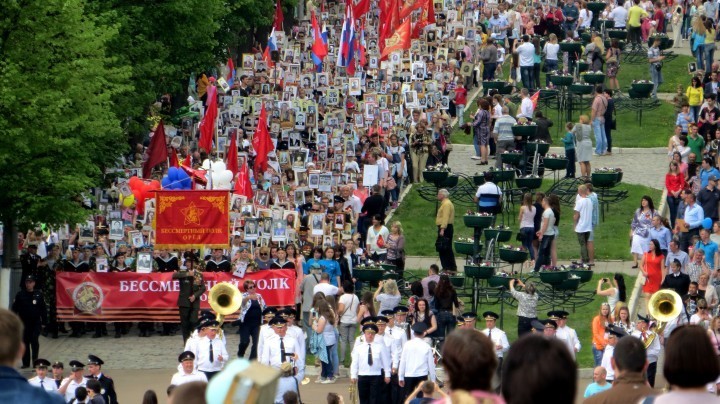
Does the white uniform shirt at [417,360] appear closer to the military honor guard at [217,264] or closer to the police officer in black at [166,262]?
the military honor guard at [217,264]

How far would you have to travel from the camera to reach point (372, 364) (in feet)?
78.6

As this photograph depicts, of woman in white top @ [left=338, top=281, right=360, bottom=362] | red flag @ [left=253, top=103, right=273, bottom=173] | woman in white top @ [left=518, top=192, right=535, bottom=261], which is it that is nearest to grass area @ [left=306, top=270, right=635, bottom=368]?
woman in white top @ [left=338, top=281, right=360, bottom=362]

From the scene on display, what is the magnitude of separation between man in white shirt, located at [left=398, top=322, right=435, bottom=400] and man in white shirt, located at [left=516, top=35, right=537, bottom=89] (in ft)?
Answer: 79.7

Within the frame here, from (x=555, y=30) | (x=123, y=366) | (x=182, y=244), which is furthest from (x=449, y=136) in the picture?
(x=123, y=366)

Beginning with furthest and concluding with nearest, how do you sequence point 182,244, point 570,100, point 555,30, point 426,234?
point 555,30, point 570,100, point 426,234, point 182,244

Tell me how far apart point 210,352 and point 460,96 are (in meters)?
22.2

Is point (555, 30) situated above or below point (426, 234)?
above

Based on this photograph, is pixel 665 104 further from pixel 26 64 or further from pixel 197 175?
pixel 26 64

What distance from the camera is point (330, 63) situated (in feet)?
154

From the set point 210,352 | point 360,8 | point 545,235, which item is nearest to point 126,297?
point 210,352

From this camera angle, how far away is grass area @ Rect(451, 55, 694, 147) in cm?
4409

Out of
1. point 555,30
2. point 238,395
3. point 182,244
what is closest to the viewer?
point 238,395

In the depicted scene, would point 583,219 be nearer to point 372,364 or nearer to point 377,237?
point 377,237

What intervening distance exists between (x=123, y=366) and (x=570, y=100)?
66.0 ft
